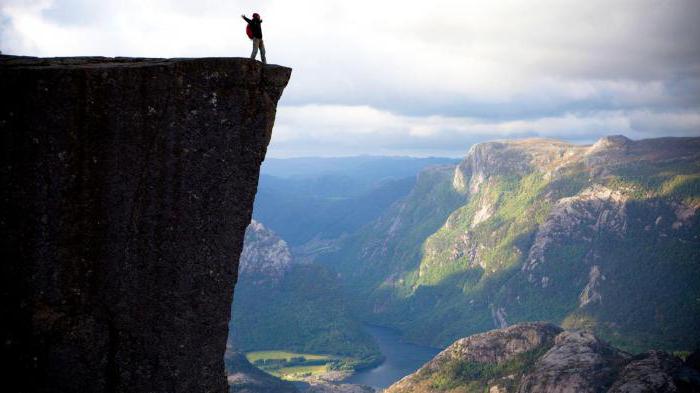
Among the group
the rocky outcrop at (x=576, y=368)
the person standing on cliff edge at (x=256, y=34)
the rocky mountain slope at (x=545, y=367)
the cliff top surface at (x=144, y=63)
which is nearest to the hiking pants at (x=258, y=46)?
the person standing on cliff edge at (x=256, y=34)

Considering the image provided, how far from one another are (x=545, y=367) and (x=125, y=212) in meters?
135

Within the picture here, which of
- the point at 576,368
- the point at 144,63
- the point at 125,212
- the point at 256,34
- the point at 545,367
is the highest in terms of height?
the point at 256,34

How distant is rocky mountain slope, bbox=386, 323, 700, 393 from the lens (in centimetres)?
11281

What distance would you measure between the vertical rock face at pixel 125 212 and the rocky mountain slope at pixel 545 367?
102m

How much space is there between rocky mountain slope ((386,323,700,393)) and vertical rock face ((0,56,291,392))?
335 feet

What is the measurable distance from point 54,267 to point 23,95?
4.55 m

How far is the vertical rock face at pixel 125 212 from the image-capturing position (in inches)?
712

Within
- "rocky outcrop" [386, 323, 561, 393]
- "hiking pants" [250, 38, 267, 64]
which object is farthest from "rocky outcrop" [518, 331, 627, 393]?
"hiking pants" [250, 38, 267, 64]

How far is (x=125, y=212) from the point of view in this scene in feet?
62.4

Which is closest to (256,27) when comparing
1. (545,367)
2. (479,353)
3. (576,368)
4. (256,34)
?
(256,34)

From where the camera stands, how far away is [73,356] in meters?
18.9

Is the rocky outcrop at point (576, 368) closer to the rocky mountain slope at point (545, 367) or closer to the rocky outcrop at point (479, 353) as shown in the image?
the rocky mountain slope at point (545, 367)

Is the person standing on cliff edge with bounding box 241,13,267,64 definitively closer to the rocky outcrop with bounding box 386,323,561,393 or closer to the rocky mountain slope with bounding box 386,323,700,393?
the rocky mountain slope with bounding box 386,323,700,393

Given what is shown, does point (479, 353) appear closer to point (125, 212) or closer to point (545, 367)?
point (545, 367)
